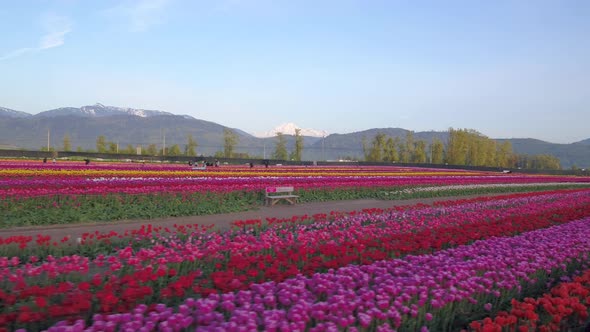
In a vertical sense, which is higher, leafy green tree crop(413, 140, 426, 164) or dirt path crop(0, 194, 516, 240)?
leafy green tree crop(413, 140, 426, 164)

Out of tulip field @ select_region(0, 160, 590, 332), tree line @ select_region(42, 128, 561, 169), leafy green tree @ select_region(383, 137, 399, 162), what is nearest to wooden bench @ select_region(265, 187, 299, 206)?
tulip field @ select_region(0, 160, 590, 332)

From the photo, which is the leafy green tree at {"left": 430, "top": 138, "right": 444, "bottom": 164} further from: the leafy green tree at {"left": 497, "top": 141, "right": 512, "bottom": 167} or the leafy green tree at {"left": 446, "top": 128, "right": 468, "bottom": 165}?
the leafy green tree at {"left": 497, "top": 141, "right": 512, "bottom": 167}

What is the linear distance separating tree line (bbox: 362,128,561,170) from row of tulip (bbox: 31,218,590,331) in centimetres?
7077

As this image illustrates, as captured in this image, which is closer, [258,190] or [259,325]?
[259,325]

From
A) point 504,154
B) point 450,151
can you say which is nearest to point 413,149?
point 450,151

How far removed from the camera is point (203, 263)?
6.25 meters

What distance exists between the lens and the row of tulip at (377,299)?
3482 mm

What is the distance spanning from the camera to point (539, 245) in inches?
274

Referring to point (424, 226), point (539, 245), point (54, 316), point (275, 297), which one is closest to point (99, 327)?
point (54, 316)

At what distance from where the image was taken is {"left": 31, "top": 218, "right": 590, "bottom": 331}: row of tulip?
3.48 metres

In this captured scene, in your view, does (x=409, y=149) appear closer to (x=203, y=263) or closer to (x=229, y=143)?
(x=229, y=143)

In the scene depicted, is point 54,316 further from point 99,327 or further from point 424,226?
point 424,226

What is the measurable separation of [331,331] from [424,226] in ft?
22.8

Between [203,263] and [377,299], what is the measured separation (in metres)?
2.83
